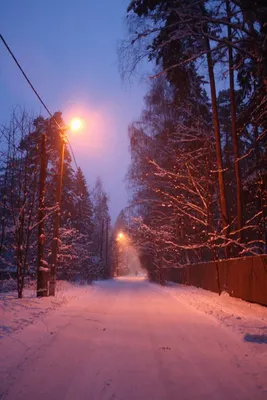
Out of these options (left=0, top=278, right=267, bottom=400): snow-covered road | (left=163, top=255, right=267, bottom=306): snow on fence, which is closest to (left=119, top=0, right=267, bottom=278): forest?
(left=163, top=255, right=267, bottom=306): snow on fence

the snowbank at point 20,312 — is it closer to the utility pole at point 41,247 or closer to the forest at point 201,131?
the utility pole at point 41,247

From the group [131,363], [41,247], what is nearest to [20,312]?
[41,247]

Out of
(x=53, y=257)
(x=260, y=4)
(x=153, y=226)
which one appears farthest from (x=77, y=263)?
(x=260, y=4)

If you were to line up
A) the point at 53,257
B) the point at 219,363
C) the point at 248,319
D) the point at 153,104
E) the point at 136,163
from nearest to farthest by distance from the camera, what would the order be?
the point at 219,363 < the point at 248,319 < the point at 53,257 < the point at 153,104 < the point at 136,163

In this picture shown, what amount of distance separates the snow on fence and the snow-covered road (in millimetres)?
3575

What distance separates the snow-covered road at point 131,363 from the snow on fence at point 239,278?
3575mm

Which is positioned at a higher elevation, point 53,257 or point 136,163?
point 136,163

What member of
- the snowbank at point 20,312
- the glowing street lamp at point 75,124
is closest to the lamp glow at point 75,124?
the glowing street lamp at point 75,124

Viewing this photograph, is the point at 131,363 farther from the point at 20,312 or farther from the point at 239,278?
the point at 239,278

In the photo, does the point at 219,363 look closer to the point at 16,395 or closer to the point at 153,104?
the point at 16,395

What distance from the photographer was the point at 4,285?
67.5ft

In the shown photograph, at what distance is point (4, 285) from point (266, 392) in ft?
61.5

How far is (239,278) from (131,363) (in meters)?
9.50

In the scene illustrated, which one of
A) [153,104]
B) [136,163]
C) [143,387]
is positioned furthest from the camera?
[136,163]
